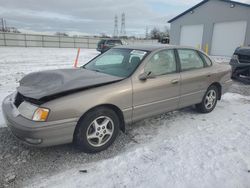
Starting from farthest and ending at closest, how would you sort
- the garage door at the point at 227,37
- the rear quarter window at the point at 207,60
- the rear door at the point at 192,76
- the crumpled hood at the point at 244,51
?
the garage door at the point at 227,37, the crumpled hood at the point at 244,51, the rear quarter window at the point at 207,60, the rear door at the point at 192,76

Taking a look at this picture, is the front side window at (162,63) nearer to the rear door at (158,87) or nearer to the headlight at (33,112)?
the rear door at (158,87)

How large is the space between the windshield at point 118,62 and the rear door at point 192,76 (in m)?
0.96

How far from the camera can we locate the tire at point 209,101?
15.6 feet

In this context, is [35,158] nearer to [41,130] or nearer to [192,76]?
[41,130]

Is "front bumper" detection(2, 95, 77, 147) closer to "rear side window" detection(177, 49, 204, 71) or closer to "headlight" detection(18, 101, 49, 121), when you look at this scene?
"headlight" detection(18, 101, 49, 121)

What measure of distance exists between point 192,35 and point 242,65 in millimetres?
16844

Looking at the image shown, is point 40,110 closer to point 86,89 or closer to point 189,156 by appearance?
point 86,89

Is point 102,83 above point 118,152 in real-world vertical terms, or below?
above

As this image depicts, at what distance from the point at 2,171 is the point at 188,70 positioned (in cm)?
352

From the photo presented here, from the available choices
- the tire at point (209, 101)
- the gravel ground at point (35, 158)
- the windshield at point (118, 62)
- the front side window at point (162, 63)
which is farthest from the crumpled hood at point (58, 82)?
the tire at point (209, 101)

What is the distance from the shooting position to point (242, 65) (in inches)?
307

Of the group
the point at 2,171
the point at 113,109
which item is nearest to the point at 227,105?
the point at 113,109

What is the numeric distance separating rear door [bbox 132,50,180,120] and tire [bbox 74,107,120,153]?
0.45 metres

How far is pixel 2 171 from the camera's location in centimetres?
270
